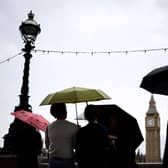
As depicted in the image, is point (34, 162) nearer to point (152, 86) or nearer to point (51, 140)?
point (51, 140)

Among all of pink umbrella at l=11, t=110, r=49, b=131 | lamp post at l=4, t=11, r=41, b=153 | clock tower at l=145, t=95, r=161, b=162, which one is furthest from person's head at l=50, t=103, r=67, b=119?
clock tower at l=145, t=95, r=161, b=162

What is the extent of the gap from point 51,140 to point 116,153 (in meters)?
1.02

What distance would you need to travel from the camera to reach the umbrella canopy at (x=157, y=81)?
668 cm

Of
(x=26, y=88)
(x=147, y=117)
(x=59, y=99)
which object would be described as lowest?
(x=59, y=99)

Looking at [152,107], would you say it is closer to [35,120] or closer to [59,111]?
[35,120]

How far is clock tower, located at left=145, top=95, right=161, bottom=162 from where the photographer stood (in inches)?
3861

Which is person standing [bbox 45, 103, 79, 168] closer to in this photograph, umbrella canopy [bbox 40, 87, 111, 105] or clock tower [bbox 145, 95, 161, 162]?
umbrella canopy [bbox 40, 87, 111, 105]

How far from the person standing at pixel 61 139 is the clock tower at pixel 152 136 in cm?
9119

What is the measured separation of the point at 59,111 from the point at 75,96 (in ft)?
3.45

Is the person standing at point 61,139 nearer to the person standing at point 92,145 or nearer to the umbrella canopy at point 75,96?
the person standing at point 92,145

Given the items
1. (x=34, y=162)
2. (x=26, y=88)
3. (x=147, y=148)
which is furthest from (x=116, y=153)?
(x=147, y=148)

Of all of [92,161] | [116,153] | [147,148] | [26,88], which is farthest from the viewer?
[147,148]

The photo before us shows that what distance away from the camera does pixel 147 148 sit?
9919 centimetres

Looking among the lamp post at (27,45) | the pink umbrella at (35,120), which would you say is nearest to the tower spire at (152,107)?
the lamp post at (27,45)
